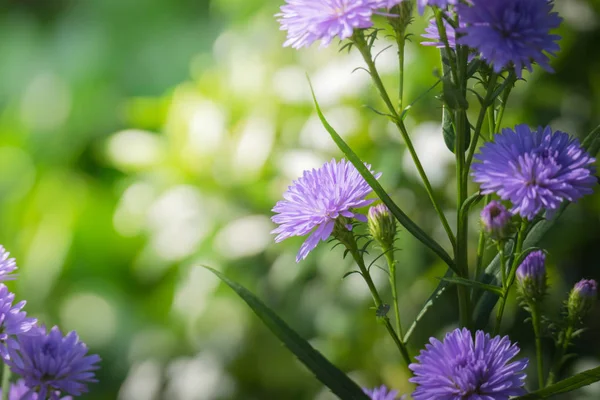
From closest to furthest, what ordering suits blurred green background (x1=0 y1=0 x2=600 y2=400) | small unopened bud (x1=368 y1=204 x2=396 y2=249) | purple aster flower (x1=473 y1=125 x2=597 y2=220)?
purple aster flower (x1=473 y1=125 x2=597 y2=220) → small unopened bud (x1=368 y1=204 x2=396 y2=249) → blurred green background (x1=0 y1=0 x2=600 y2=400)

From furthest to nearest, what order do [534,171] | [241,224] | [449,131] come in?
[241,224] < [449,131] < [534,171]

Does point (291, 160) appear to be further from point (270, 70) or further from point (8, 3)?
point (8, 3)

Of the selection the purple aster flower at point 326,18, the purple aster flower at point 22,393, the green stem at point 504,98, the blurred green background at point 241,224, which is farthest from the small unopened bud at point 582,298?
the blurred green background at point 241,224

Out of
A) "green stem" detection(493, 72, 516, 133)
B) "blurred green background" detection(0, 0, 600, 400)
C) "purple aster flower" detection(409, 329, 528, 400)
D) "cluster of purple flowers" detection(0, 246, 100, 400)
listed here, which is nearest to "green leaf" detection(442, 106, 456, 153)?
"green stem" detection(493, 72, 516, 133)

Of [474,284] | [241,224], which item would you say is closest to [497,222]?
[474,284]

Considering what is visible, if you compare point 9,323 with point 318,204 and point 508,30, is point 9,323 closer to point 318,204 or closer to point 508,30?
point 318,204

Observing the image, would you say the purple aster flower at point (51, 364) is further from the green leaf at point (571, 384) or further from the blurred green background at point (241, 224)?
the blurred green background at point (241, 224)

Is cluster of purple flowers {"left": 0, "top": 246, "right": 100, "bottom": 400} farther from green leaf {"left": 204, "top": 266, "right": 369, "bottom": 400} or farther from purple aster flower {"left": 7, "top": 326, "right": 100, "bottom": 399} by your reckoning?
green leaf {"left": 204, "top": 266, "right": 369, "bottom": 400}
